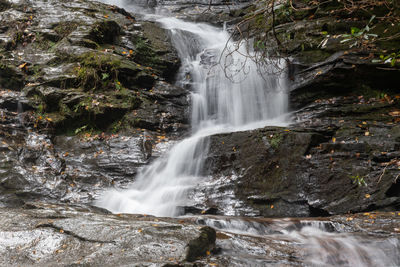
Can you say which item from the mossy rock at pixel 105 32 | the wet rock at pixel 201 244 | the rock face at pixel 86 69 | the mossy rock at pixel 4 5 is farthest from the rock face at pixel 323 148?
the mossy rock at pixel 4 5

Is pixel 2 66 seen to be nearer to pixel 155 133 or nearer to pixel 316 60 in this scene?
pixel 155 133

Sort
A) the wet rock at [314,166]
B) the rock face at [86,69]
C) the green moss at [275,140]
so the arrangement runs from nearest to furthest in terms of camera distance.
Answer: the wet rock at [314,166] < the green moss at [275,140] < the rock face at [86,69]

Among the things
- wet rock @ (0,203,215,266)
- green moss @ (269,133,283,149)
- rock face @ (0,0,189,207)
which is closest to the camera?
wet rock @ (0,203,215,266)

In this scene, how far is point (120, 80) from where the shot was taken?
847cm

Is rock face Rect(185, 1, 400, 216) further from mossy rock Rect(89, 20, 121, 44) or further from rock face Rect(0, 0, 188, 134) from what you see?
mossy rock Rect(89, 20, 121, 44)

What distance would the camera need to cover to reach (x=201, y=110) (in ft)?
28.5

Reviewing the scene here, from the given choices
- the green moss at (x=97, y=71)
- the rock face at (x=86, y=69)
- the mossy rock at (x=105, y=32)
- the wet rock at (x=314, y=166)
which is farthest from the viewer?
the mossy rock at (x=105, y=32)

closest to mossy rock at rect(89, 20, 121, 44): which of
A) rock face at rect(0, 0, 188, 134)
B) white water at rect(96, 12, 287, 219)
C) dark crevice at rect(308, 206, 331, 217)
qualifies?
rock face at rect(0, 0, 188, 134)

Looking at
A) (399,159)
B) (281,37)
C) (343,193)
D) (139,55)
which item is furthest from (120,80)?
(399,159)

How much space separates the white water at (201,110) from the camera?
614cm

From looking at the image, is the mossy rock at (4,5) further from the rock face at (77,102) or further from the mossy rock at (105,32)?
the mossy rock at (105,32)

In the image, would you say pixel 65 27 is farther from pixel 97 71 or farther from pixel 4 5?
pixel 4 5

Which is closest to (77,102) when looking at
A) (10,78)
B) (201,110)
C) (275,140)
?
(10,78)

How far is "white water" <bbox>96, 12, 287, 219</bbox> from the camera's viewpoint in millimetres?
6141
